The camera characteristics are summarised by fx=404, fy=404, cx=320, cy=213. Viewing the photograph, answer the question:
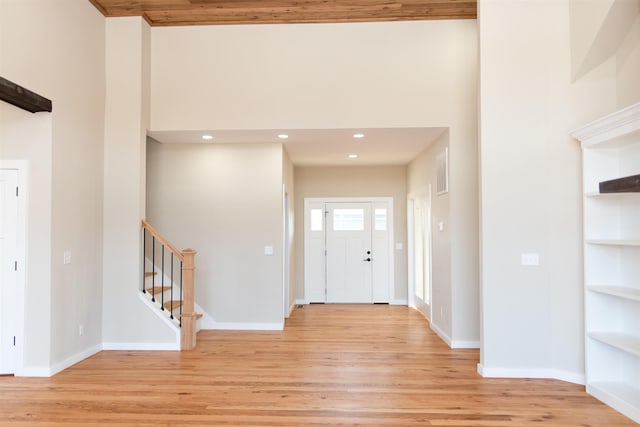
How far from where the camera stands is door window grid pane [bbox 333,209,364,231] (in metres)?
7.73

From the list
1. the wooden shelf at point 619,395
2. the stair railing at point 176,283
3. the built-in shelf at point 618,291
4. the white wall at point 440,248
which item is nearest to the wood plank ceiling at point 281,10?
the white wall at point 440,248

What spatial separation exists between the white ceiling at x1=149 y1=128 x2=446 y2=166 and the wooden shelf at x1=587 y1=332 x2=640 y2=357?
2631mm

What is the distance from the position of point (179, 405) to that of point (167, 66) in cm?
379

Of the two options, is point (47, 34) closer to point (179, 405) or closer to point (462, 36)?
point (179, 405)

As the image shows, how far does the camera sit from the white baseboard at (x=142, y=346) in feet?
15.1

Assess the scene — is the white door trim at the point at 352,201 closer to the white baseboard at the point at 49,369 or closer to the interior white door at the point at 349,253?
the interior white door at the point at 349,253

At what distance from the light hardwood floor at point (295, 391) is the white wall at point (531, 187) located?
377 mm

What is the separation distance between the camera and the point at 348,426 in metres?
2.80

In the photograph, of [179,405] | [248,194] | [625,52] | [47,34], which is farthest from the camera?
[248,194]

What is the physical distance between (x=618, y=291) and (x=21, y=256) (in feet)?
16.9

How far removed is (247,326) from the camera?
221 inches

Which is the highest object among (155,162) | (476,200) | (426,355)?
(155,162)

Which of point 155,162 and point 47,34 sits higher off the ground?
point 47,34

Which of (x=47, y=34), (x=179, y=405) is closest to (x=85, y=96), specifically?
(x=47, y=34)
